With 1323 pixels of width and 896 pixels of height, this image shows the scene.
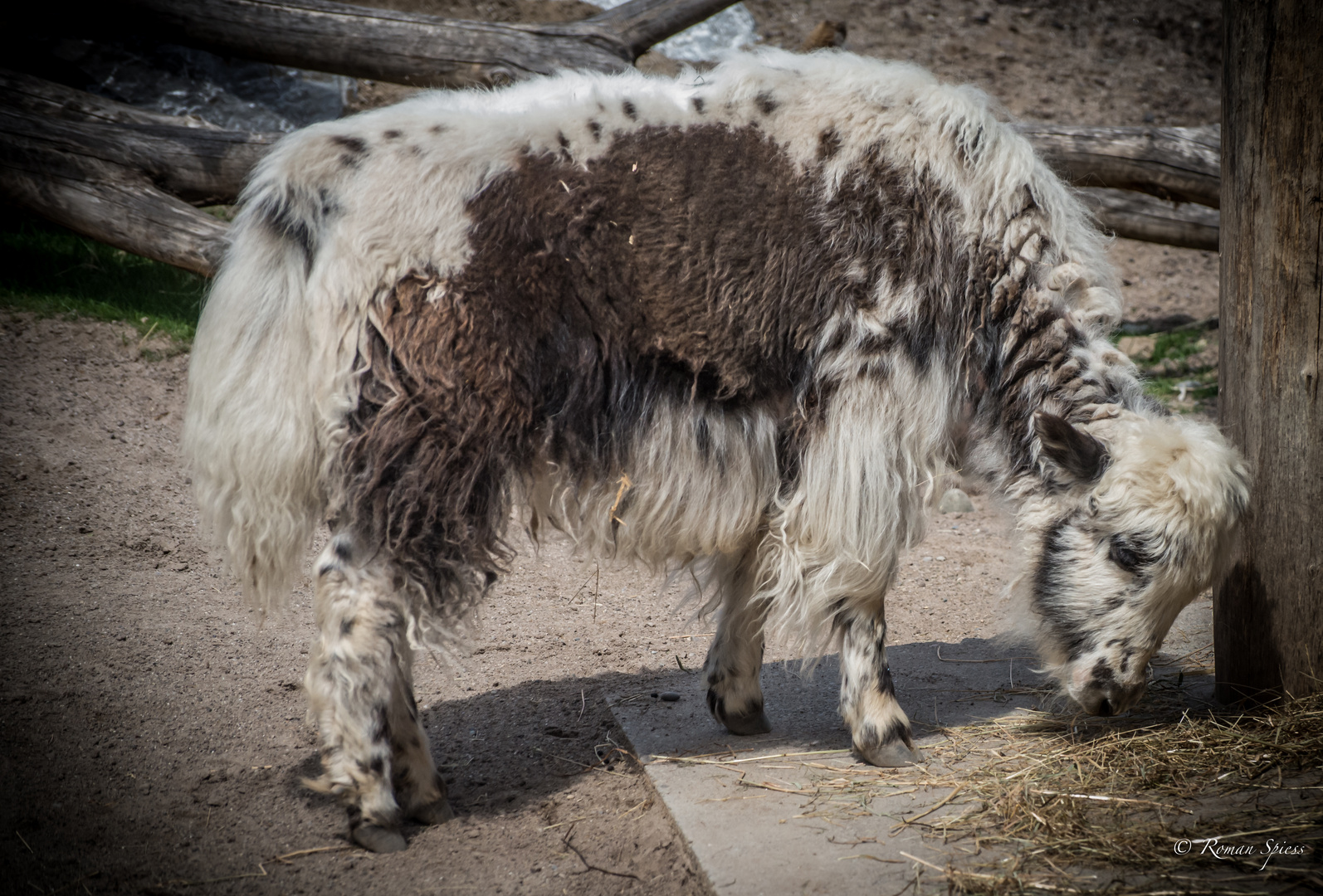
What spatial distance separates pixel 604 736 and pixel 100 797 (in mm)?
1660

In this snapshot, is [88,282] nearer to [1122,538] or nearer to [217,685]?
[217,685]

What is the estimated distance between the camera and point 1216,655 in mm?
3816

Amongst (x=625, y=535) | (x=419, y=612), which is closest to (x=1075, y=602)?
(x=625, y=535)

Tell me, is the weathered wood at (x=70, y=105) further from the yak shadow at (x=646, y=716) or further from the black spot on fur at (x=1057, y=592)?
the black spot on fur at (x=1057, y=592)

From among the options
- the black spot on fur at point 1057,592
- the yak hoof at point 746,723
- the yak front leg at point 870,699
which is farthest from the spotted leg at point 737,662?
the black spot on fur at point 1057,592

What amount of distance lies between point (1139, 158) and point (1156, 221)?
95 cm

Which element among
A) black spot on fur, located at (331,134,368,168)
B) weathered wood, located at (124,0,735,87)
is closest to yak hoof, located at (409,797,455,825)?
black spot on fur, located at (331,134,368,168)

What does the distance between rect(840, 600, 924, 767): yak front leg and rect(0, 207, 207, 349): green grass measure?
197 inches

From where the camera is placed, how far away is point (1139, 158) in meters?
7.12

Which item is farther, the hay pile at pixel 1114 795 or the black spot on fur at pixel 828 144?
the black spot on fur at pixel 828 144

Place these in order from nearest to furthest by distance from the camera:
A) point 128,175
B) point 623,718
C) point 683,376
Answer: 1. point 683,376
2. point 623,718
3. point 128,175

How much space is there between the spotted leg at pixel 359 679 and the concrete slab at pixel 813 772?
2.87 ft

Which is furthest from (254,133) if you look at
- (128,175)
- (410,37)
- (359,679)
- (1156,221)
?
(1156,221)

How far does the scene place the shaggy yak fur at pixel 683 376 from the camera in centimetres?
293
